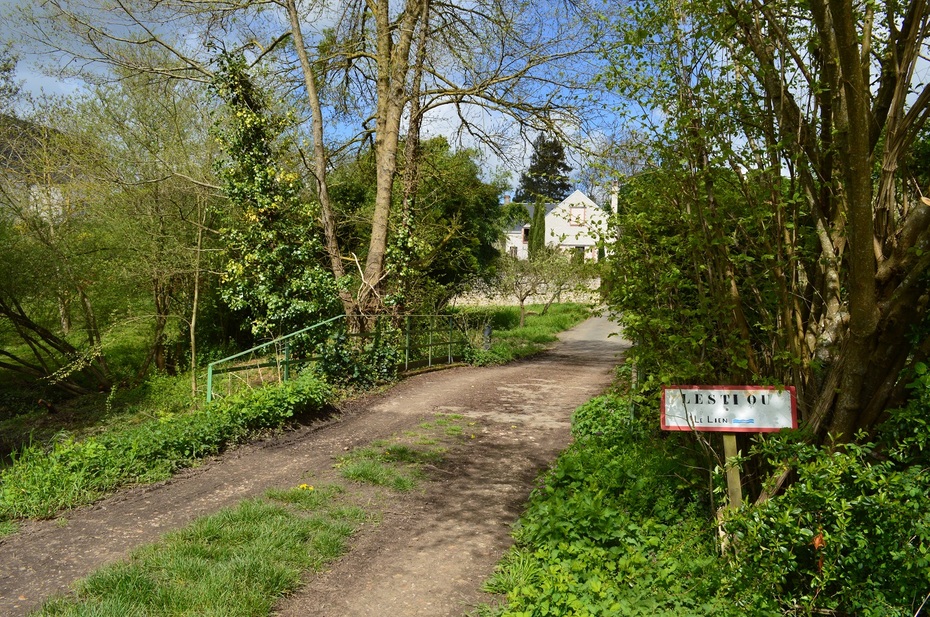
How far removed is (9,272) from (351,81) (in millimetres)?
8154

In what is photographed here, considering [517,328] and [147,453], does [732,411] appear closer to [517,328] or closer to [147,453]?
[147,453]

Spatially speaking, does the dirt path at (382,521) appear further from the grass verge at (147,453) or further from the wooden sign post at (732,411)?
the wooden sign post at (732,411)

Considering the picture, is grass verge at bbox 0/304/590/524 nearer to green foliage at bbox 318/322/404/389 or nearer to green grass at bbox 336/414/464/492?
green grass at bbox 336/414/464/492

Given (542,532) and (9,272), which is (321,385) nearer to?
(542,532)

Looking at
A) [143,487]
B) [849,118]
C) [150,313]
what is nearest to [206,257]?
[150,313]

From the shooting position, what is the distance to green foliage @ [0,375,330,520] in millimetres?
5602

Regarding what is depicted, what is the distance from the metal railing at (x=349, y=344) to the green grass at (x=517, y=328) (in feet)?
2.41

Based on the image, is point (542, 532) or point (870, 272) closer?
point (870, 272)

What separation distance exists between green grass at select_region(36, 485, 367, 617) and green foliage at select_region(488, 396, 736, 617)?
137cm

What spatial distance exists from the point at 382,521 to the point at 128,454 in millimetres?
2827

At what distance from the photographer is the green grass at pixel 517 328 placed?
50.8ft

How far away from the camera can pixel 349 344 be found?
10.7m

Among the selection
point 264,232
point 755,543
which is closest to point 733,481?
point 755,543

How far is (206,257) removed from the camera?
14.5 m
